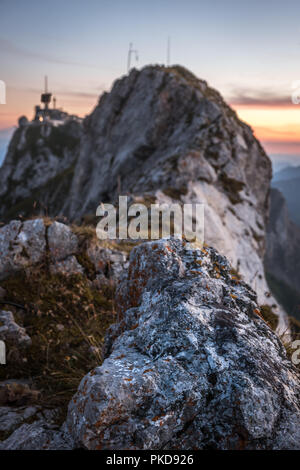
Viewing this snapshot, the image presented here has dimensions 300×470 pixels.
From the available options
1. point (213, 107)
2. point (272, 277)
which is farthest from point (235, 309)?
point (272, 277)

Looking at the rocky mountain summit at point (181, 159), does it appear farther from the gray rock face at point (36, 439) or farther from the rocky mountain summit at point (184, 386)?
the gray rock face at point (36, 439)

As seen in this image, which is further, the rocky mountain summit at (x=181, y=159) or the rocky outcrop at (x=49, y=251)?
the rocky mountain summit at (x=181, y=159)

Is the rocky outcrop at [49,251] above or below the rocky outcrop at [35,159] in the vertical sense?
below

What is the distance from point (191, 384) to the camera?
277 centimetres

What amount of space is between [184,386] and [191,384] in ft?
0.24

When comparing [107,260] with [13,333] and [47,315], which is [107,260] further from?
[13,333]

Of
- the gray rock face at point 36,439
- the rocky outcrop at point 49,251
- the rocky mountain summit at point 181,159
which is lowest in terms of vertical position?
the gray rock face at point 36,439

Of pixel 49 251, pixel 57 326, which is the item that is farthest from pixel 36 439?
pixel 49 251

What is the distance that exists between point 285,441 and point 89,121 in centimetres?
5028

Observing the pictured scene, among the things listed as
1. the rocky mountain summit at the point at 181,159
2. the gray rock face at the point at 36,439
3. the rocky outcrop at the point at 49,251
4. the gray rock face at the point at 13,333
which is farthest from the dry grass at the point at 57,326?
the rocky mountain summit at the point at 181,159

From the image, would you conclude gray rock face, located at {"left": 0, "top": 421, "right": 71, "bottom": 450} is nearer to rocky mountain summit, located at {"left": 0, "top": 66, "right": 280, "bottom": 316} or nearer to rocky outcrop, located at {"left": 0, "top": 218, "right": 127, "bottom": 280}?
rocky mountain summit, located at {"left": 0, "top": 66, "right": 280, "bottom": 316}

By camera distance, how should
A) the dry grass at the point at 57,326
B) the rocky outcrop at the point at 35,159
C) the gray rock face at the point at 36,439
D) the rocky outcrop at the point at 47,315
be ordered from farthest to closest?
1. the rocky outcrop at the point at 35,159
2. the dry grass at the point at 57,326
3. the rocky outcrop at the point at 47,315
4. the gray rock face at the point at 36,439

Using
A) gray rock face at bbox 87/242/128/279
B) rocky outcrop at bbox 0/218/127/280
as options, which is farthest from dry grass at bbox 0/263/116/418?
gray rock face at bbox 87/242/128/279

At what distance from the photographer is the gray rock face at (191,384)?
8.25 feet
